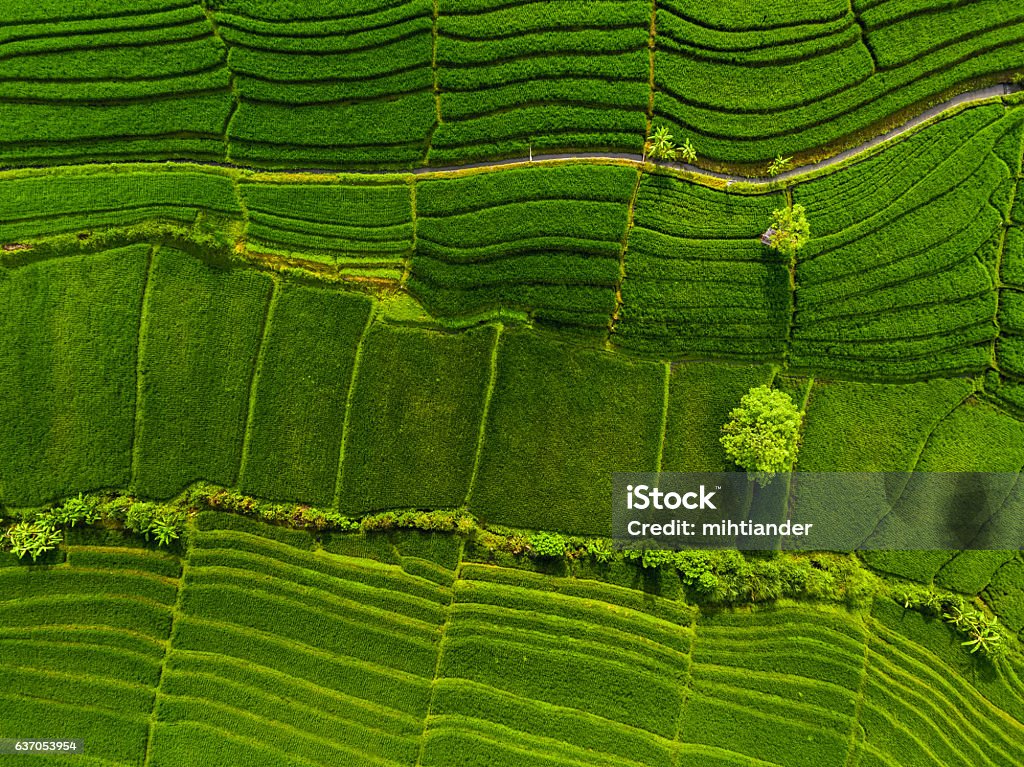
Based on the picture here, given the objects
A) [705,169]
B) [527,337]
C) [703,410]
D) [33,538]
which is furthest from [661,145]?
[33,538]

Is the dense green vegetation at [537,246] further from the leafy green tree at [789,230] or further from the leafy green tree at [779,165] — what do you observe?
the leafy green tree at [789,230]

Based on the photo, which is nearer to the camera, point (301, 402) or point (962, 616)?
point (962, 616)

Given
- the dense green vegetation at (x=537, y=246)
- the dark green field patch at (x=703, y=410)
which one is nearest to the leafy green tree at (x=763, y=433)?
the dark green field patch at (x=703, y=410)

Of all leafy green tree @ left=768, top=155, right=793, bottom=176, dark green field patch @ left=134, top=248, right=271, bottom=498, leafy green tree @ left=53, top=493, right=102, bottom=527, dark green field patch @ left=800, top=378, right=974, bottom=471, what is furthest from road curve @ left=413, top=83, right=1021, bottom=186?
leafy green tree @ left=53, top=493, right=102, bottom=527

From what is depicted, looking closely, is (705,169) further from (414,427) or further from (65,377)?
(65,377)

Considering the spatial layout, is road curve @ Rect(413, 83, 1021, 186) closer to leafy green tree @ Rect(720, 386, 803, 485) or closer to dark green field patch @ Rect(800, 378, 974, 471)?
leafy green tree @ Rect(720, 386, 803, 485)

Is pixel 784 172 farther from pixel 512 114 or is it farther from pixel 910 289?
pixel 512 114
